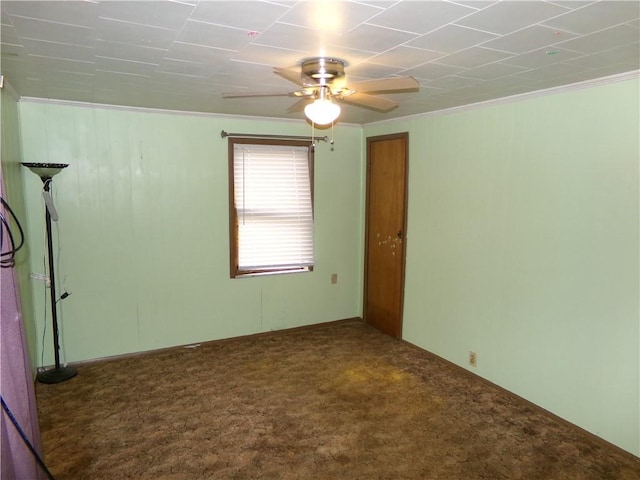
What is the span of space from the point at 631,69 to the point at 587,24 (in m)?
0.93

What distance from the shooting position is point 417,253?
13.7 ft

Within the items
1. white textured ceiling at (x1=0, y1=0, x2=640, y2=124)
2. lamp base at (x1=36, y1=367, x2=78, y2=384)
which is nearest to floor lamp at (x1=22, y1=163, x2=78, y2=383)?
lamp base at (x1=36, y1=367, x2=78, y2=384)

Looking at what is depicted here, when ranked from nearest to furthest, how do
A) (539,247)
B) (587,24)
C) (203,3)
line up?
(203,3)
(587,24)
(539,247)

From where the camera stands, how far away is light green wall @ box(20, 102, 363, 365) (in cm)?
358

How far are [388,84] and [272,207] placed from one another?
2.47m

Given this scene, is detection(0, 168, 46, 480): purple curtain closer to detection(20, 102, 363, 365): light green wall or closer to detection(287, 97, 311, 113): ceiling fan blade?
detection(287, 97, 311, 113): ceiling fan blade

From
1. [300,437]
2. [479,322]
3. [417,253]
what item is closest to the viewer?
[300,437]

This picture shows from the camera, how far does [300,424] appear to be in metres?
2.93

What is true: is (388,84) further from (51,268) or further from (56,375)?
(56,375)

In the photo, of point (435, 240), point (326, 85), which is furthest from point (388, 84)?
point (435, 240)

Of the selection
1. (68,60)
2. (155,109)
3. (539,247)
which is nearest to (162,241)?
(155,109)

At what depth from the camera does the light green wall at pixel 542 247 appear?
8.48ft

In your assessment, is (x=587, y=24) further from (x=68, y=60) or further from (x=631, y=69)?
(x=68, y=60)

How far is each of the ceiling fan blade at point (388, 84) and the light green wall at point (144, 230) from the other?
2.23 meters
